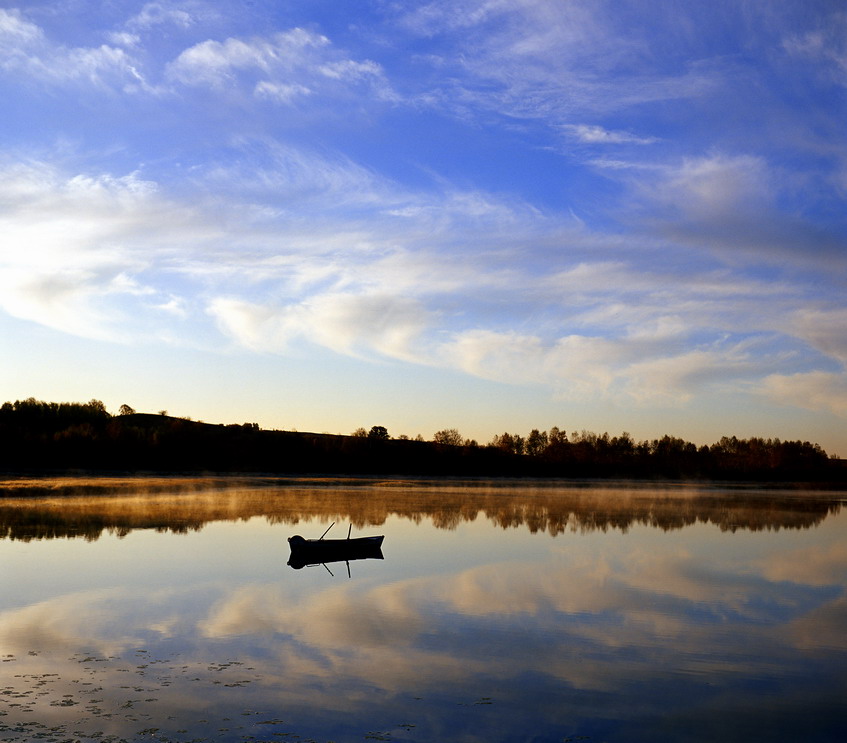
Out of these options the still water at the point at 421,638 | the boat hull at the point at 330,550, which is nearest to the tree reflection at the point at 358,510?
the still water at the point at 421,638

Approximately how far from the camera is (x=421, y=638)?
55.6 feet

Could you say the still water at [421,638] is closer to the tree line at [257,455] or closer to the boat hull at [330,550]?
the boat hull at [330,550]

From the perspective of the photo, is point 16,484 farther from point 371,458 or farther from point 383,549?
point 371,458

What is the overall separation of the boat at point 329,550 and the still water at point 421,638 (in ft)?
1.88

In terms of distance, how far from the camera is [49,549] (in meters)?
29.3

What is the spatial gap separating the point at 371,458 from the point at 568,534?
313ft

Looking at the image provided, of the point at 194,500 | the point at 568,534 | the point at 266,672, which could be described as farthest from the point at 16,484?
the point at 266,672

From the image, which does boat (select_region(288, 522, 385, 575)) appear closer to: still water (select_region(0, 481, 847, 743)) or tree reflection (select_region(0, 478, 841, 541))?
still water (select_region(0, 481, 847, 743))

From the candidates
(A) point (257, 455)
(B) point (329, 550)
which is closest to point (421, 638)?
(B) point (329, 550)

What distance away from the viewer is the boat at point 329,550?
2778 centimetres

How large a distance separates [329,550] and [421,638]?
39.7 ft

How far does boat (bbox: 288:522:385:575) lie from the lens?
27.8 metres

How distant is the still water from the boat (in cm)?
57

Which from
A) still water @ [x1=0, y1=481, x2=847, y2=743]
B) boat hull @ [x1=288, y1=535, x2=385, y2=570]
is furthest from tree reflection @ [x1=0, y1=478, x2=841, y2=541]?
boat hull @ [x1=288, y1=535, x2=385, y2=570]
